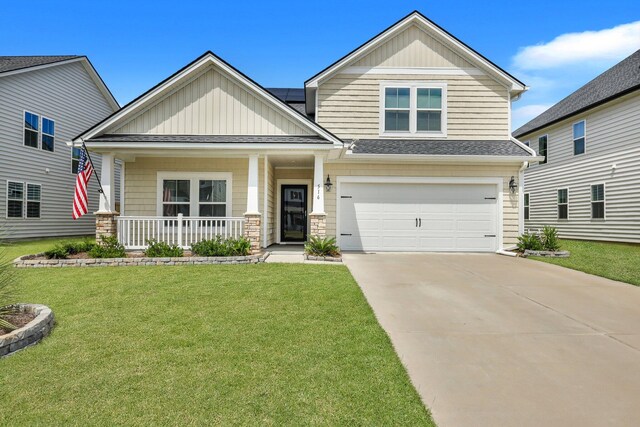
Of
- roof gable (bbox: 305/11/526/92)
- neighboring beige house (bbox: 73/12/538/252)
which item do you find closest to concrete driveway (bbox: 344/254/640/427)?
neighboring beige house (bbox: 73/12/538/252)

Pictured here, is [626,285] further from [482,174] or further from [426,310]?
[482,174]

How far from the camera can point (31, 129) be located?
587 inches

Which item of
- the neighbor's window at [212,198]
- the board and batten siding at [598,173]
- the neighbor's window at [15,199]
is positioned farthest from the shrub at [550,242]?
the neighbor's window at [15,199]

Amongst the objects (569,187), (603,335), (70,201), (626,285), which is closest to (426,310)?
(603,335)

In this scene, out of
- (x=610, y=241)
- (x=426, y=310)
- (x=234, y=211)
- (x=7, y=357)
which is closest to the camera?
(x=7, y=357)

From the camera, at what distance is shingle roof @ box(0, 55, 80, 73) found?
14.5m

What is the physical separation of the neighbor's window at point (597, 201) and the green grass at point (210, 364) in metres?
14.3

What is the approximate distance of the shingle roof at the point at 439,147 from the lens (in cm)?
1078

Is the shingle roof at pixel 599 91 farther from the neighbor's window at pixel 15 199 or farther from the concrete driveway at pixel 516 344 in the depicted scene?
the neighbor's window at pixel 15 199

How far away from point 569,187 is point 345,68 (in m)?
12.0

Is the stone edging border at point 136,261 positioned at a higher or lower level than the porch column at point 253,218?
lower

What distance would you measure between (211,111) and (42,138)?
10.8m

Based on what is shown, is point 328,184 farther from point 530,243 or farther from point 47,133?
point 47,133

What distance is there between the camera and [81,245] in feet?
30.3
